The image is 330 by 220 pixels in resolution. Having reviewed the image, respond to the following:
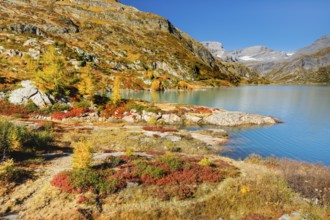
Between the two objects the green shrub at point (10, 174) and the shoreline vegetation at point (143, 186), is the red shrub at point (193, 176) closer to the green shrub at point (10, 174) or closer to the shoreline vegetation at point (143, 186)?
the shoreline vegetation at point (143, 186)

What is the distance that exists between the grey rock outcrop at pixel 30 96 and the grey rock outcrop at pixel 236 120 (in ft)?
118

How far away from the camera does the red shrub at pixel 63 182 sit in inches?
683

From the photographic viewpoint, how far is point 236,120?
57125mm

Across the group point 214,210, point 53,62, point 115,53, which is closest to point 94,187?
point 214,210

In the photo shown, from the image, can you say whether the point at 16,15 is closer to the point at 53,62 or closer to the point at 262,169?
the point at 53,62

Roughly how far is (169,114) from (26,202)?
147 ft

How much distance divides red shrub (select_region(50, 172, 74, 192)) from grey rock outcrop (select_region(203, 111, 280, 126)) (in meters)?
42.3

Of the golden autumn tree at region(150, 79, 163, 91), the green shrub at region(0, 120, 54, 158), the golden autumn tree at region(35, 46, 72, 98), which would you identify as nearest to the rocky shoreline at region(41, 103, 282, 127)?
the golden autumn tree at region(35, 46, 72, 98)

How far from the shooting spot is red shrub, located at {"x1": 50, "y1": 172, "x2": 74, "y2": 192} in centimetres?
1736

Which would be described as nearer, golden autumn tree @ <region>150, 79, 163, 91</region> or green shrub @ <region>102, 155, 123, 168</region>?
green shrub @ <region>102, 155, 123, 168</region>

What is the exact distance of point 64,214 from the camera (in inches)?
576

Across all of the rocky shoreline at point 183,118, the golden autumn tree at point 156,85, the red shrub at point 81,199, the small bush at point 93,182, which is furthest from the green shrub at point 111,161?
the golden autumn tree at point 156,85

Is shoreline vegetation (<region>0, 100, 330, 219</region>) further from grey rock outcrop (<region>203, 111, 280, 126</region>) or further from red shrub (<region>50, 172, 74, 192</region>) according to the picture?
grey rock outcrop (<region>203, 111, 280, 126</region>)

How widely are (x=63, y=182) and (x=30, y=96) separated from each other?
4133 cm
